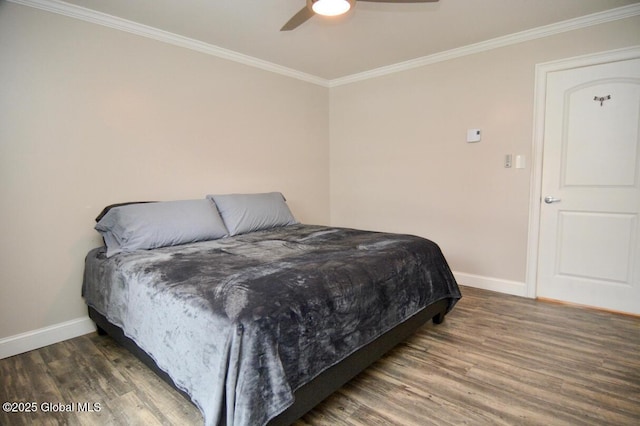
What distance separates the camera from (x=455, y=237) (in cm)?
361

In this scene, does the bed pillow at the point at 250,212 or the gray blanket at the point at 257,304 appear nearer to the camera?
the gray blanket at the point at 257,304

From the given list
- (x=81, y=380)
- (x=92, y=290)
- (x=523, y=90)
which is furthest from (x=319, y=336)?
(x=523, y=90)

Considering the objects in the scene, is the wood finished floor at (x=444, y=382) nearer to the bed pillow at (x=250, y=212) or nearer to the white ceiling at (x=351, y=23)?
the bed pillow at (x=250, y=212)

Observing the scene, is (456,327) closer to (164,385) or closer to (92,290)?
(164,385)

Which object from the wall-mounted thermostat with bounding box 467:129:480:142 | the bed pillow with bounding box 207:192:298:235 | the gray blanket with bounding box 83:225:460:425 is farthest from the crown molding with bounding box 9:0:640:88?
the gray blanket with bounding box 83:225:460:425

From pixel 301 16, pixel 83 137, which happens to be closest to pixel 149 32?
pixel 83 137

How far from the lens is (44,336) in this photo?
2.39 metres

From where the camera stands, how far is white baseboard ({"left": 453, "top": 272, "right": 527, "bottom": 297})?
3225 millimetres

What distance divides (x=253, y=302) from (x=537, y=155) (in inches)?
117

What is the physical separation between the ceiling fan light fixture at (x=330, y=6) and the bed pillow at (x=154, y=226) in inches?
66.5

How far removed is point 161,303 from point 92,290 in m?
1.14

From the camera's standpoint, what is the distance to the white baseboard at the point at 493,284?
Answer: 10.6 ft

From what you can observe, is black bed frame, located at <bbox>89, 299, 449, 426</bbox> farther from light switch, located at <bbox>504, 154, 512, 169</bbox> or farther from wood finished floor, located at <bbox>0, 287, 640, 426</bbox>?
light switch, located at <bbox>504, 154, 512, 169</bbox>

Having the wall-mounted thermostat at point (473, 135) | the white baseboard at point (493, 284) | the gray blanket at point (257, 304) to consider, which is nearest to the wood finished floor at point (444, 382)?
the gray blanket at point (257, 304)
